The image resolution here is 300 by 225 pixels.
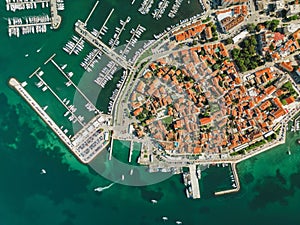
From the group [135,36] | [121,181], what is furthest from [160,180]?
[135,36]

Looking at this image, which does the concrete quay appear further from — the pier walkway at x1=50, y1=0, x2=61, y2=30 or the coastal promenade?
the pier walkway at x1=50, y1=0, x2=61, y2=30

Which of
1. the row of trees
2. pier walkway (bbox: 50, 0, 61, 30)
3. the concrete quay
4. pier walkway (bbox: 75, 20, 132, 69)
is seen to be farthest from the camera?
the concrete quay

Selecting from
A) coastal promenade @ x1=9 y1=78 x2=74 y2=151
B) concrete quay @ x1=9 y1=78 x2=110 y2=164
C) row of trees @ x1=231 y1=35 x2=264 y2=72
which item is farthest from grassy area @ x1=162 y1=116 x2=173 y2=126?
coastal promenade @ x1=9 y1=78 x2=74 y2=151

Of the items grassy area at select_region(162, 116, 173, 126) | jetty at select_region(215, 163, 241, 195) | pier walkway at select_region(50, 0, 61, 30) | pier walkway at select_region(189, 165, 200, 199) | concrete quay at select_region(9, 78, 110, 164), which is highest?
pier walkway at select_region(50, 0, 61, 30)

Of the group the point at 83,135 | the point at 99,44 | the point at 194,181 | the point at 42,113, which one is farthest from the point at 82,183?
the point at 99,44

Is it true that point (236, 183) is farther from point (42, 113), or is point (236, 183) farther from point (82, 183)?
point (42, 113)

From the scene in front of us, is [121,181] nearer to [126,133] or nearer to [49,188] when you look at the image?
[126,133]

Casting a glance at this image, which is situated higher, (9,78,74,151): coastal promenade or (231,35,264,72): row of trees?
(9,78,74,151): coastal promenade
